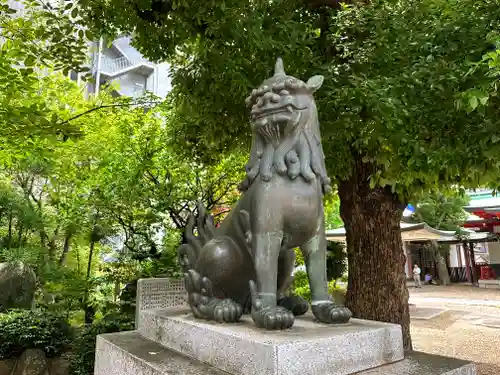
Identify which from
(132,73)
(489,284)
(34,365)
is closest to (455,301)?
(489,284)

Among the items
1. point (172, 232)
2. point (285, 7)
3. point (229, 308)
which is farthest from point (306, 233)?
point (172, 232)

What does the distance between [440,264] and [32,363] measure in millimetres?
20122

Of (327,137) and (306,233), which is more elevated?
(327,137)

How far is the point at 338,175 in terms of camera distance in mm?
A: 4414

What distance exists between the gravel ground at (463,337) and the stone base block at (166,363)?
4513mm

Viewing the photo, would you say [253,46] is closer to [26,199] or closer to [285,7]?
[285,7]

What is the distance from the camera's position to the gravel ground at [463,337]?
636 cm

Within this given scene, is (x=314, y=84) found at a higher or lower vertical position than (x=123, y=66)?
lower

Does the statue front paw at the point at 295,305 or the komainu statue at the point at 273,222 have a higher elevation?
the komainu statue at the point at 273,222

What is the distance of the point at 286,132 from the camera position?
211cm

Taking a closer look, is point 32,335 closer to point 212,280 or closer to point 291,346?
point 212,280

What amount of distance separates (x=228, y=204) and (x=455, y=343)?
5296mm

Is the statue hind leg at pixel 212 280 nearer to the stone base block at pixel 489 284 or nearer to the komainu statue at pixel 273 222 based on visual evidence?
the komainu statue at pixel 273 222

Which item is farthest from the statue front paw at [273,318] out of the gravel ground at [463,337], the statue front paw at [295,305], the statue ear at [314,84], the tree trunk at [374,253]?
the gravel ground at [463,337]
